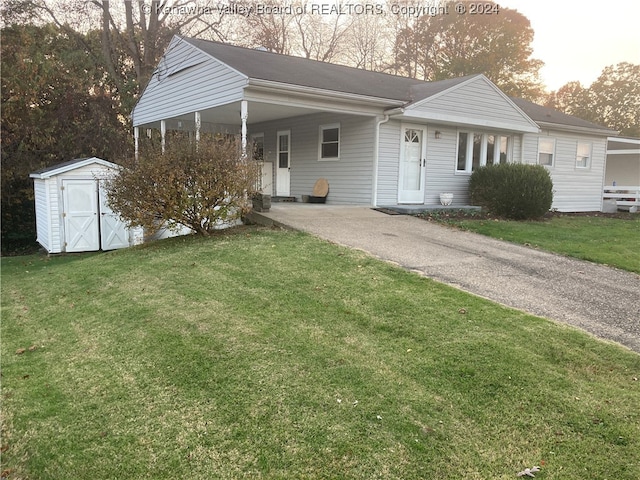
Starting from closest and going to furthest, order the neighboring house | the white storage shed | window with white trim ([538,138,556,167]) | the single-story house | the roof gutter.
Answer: the neighboring house < the white storage shed < the roof gutter < window with white trim ([538,138,556,167]) < the single-story house

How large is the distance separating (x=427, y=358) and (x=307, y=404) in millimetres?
1150

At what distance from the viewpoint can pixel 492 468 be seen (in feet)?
9.03

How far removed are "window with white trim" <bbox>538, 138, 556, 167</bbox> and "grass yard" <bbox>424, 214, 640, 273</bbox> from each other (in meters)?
3.78

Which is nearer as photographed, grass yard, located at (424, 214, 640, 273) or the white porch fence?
grass yard, located at (424, 214, 640, 273)

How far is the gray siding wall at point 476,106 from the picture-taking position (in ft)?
43.2

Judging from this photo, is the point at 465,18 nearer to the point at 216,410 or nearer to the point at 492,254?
the point at 492,254

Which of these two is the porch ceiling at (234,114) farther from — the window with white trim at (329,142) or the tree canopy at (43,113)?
the tree canopy at (43,113)

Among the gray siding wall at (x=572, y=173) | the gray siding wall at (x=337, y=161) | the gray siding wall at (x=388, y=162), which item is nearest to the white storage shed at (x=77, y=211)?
the gray siding wall at (x=337, y=161)

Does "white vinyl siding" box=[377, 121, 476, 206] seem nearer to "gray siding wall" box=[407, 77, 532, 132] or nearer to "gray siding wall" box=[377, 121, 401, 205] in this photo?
"gray siding wall" box=[377, 121, 401, 205]

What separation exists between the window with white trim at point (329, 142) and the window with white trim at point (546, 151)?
7729 millimetres

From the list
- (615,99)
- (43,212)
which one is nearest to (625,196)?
(43,212)

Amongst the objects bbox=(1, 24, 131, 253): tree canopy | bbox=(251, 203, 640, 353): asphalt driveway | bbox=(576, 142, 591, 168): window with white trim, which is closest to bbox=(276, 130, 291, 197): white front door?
bbox=(251, 203, 640, 353): asphalt driveway

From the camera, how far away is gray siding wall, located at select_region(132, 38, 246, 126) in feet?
37.1

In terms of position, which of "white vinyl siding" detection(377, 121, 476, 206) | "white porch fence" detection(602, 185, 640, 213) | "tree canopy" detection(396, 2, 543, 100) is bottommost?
"white porch fence" detection(602, 185, 640, 213)
